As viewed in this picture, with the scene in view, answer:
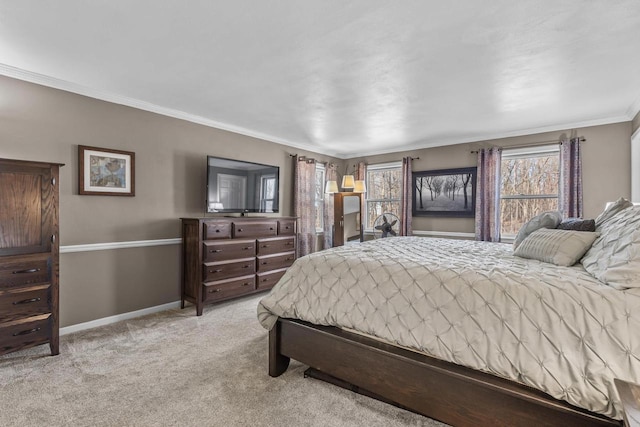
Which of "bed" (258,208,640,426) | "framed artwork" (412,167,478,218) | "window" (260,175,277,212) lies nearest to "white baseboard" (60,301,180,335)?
"window" (260,175,277,212)

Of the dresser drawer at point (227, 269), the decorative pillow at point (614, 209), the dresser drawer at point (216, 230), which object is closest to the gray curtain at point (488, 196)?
the decorative pillow at point (614, 209)

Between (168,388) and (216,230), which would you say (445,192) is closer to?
(216,230)

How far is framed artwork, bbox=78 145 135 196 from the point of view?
309cm

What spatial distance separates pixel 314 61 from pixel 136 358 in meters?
2.84

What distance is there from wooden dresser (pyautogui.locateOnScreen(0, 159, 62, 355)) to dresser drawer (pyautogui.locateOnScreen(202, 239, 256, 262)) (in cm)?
140

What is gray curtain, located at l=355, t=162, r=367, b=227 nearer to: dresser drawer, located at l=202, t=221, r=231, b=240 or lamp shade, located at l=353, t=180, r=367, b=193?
lamp shade, located at l=353, t=180, r=367, b=193

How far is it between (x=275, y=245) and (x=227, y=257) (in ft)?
2.60

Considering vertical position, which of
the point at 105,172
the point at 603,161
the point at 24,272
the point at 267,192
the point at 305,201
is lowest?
the point at 24,272

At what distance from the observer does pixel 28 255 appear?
2408 mm

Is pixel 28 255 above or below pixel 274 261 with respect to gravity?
above

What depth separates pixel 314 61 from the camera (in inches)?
97.5

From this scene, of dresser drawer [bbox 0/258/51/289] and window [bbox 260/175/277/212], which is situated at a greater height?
window [bbox 260/175/277/212]

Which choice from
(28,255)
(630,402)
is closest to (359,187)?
(28,255)

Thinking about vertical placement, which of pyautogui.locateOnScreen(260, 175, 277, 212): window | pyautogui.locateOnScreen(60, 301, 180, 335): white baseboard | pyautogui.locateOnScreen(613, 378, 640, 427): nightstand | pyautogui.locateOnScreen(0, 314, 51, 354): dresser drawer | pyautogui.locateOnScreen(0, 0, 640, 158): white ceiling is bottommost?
pyautogui.locateOnScreen(60, 301, 180, 335): white baseboard
